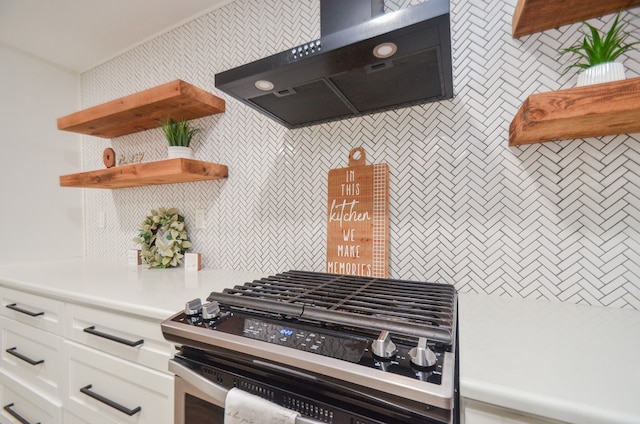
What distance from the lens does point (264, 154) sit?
145 cm

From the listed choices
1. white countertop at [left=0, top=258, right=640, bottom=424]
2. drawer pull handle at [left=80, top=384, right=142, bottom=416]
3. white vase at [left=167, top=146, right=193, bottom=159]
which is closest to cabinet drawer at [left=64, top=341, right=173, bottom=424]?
drawer pull handle at [left=80, top=384, right=142, bottom=416]

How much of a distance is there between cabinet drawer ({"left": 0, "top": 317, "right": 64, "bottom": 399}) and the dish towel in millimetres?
1032

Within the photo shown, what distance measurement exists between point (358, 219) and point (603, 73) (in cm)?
86

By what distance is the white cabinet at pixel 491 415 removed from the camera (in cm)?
48

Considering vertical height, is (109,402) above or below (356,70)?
below

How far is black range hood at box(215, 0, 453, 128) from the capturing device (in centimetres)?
72

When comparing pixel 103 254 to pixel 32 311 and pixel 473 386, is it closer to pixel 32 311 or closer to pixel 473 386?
pixel 32 311

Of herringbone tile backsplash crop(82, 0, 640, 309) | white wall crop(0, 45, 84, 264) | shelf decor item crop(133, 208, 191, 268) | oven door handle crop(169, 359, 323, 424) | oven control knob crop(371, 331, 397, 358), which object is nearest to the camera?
oven control knob crop(371, 331, 397, 358)

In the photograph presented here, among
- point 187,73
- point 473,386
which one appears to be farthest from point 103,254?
point 473,386

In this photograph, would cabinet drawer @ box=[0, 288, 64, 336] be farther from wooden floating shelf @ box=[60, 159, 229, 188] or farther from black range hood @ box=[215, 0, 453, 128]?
black range hood @ box=[215, 0, 453, 128]

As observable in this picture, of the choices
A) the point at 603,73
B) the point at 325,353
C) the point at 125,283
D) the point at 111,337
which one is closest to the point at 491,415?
the point at 325,353

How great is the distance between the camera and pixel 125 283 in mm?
1263

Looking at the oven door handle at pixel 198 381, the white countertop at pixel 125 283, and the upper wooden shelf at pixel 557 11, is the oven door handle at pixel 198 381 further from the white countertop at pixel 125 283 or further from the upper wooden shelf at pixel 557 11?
the upper wooden shelf at pixel 557 11

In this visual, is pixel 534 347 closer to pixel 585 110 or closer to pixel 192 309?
pixel 585 110
